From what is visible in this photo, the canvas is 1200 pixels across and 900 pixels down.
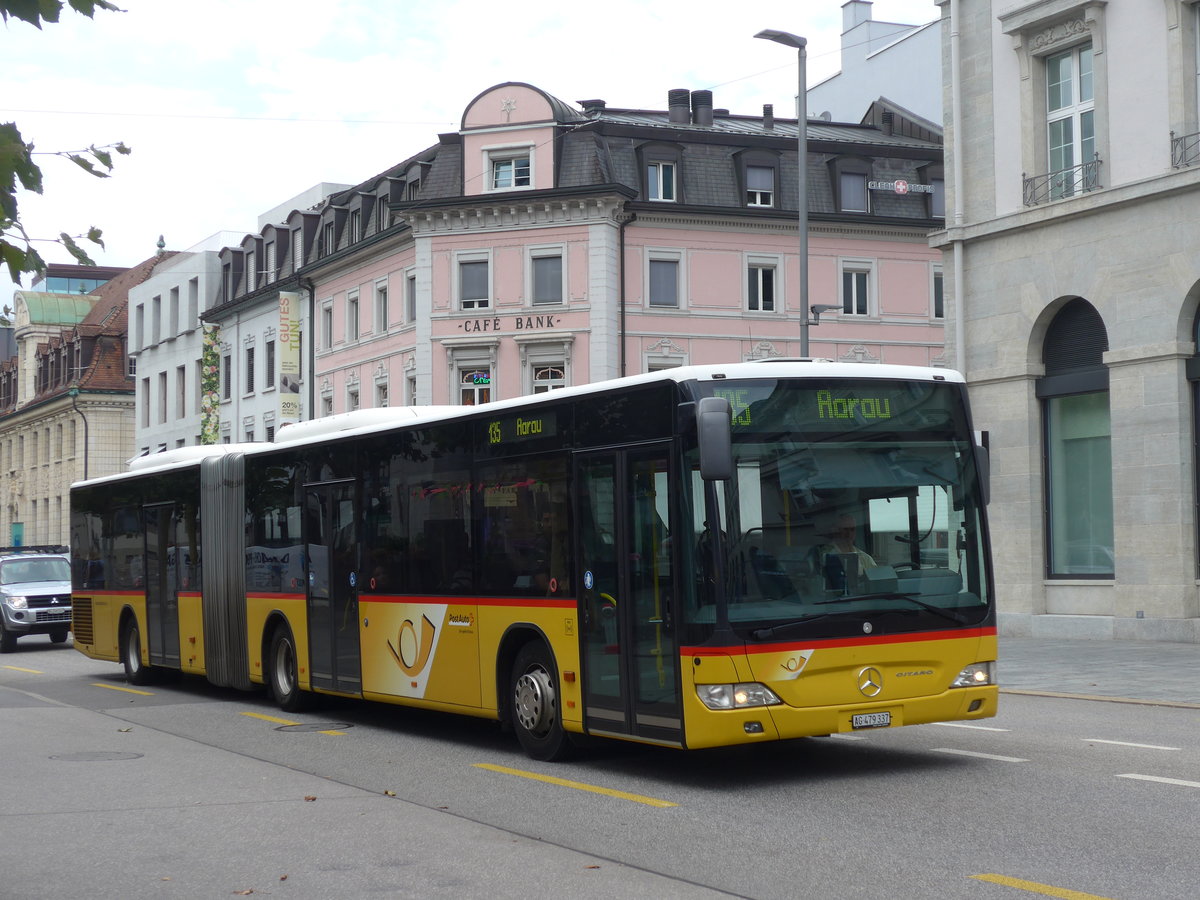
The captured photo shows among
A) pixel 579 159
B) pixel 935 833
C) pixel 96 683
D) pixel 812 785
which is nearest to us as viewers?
pixel 935 833

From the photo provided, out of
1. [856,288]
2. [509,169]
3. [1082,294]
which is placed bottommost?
[1082,294]

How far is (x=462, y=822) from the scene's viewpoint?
9.06 metres

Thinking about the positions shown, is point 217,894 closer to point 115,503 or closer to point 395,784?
point 395,784

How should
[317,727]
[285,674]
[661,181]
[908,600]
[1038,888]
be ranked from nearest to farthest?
1. [1038,888]
2. [908,600]
3. [317,727]
4. [285,674]
5. [661,181]

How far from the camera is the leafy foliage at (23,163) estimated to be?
17.0 ft

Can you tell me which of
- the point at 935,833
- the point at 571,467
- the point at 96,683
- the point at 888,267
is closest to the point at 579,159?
the point at 888,267

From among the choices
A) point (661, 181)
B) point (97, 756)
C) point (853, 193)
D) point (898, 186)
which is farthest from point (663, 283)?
point (97, 756)

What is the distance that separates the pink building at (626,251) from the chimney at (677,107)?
2.83 metres

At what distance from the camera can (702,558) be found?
9.84m

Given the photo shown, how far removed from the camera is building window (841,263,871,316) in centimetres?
4816

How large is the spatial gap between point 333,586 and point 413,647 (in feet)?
6.35

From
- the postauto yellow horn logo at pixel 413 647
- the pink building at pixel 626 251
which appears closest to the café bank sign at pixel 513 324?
the pink building at pixel 626 251

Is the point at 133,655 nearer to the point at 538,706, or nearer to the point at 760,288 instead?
the point at 538,706

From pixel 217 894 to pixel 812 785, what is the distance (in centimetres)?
413
